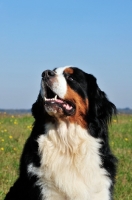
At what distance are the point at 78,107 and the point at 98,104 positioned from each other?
1.19 feet

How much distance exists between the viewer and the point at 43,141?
564 centimetres

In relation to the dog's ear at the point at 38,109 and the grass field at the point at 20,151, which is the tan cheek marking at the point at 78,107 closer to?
the dog's ear at the point at 38,109

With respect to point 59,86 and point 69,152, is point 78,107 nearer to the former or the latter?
point 59,86

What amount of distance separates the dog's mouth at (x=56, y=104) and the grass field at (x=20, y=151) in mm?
951

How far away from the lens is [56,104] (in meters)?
5.47

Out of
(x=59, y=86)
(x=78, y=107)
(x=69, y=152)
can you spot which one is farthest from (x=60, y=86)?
(x=69, y=152)

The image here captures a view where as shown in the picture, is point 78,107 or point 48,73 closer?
point 48,73

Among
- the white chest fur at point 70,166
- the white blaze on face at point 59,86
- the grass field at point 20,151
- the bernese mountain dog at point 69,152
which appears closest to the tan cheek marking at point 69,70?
the bernese mountain dog at point 69,152

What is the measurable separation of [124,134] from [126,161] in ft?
13.2

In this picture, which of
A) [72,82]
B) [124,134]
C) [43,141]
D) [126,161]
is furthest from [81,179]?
[124,134]

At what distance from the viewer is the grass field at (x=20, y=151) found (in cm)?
818

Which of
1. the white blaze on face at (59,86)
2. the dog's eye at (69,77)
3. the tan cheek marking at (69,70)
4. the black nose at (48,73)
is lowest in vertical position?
the white blaze on face at (59,86)

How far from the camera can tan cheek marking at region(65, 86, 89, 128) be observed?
555cm

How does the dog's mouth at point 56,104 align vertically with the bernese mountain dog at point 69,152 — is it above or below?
above
